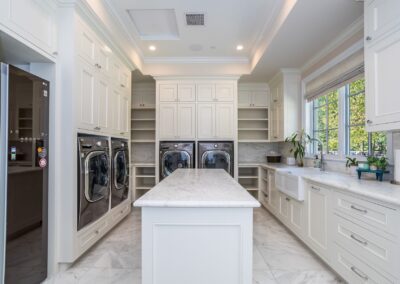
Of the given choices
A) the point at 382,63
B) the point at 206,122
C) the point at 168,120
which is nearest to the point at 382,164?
the point at 382,63

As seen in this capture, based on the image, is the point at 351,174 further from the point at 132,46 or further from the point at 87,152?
the point at 132,46

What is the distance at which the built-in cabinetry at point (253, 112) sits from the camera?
5098 millimetres

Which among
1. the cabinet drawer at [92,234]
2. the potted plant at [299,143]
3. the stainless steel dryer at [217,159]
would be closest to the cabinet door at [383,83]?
the potted plant at [299,143]

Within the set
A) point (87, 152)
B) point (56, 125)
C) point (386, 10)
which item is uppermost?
point (386, 10)

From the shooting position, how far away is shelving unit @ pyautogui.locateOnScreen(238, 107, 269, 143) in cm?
516

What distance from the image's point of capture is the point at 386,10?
1815 mm

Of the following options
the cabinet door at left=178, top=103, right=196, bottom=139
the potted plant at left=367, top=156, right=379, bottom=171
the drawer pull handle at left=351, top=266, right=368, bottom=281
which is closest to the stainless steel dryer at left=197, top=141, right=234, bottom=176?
the cabinet door at left=178, top=103, right=196, bottom=139

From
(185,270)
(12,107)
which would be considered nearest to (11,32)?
(12,107)

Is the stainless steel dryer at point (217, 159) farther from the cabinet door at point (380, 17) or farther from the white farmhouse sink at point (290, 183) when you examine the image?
the cabinet door at point (380, 17)

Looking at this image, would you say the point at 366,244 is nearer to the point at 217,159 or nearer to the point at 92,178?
the point at 92,178

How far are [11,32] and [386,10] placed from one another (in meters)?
2.70

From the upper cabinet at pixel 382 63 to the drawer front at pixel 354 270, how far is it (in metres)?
0.99

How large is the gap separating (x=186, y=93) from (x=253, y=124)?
5.48 ft

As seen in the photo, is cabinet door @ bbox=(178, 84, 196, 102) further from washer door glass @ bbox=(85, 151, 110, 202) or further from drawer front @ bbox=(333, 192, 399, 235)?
drawer front @ bbox=(333, 192, 399, 235)
